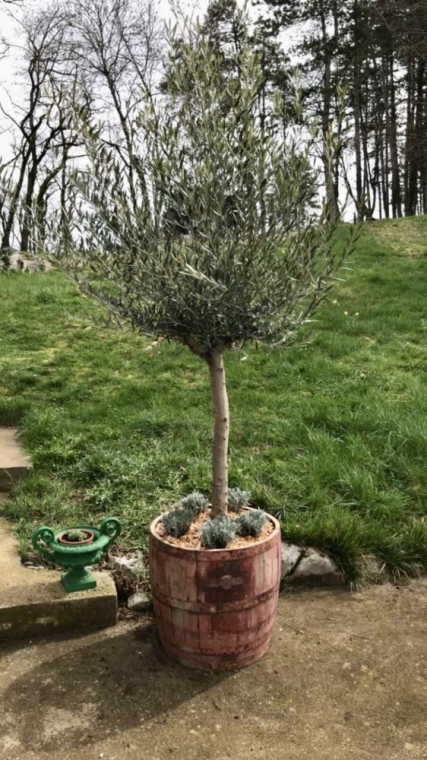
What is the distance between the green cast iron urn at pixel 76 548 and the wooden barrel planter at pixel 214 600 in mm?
424

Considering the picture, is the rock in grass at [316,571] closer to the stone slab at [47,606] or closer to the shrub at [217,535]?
the shrub at [217,535]

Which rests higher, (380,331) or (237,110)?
(237,110)

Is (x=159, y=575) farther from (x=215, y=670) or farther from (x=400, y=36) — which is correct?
(x=400, y=36)

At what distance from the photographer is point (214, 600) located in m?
2.87

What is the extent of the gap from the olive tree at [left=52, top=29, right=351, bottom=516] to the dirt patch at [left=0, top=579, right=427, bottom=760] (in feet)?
5.50

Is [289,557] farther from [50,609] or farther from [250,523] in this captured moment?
[50,609]

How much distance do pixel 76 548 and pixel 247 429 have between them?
8.21ft

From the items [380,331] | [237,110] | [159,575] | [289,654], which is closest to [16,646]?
[159,575]

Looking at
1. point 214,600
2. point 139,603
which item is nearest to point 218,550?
point 214,600

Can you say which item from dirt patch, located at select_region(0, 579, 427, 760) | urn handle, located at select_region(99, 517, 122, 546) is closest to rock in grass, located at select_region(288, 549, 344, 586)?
dirt patch, located at select_region(0, 579, 427, 760)

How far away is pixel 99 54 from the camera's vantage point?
22.5 metres

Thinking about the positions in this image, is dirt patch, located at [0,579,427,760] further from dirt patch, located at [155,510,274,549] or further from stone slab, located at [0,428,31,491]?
stone slab, located at [0,428,31,491]

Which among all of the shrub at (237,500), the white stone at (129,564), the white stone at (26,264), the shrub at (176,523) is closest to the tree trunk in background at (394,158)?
the white stone at (26,264)

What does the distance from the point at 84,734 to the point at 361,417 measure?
3.70 metres
